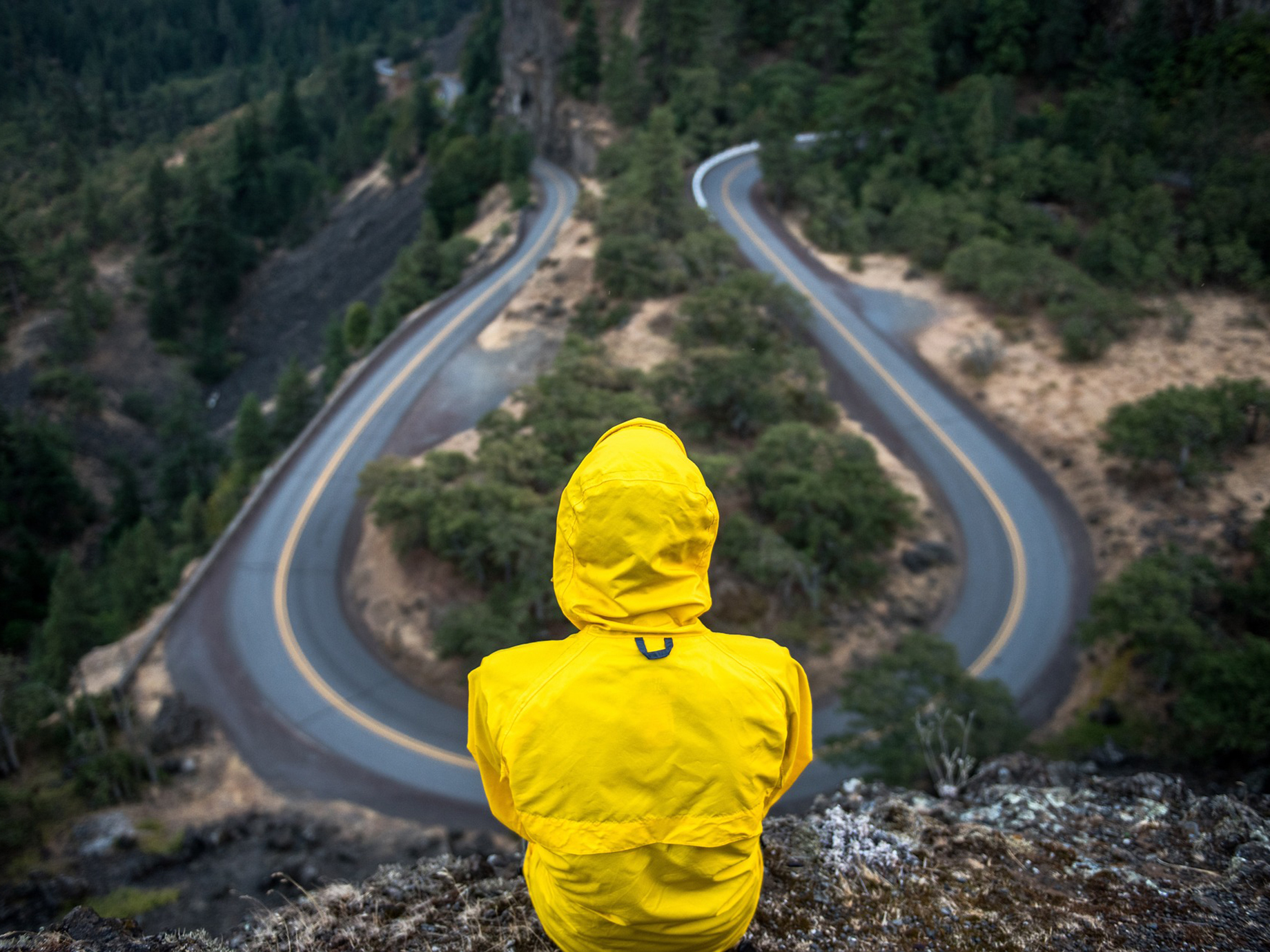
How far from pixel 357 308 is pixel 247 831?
2664cm

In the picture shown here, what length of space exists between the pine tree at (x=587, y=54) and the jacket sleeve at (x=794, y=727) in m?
52.2

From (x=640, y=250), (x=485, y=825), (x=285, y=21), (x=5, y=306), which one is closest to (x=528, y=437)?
(x=485, y=825)

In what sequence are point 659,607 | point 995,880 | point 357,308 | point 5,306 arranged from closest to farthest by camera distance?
point 659,607
point 995,880
point 357,308
point 5,306

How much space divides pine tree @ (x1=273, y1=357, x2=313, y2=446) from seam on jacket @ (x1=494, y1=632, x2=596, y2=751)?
105 ft

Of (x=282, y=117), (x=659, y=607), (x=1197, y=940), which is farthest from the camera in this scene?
(x=282, y=117)

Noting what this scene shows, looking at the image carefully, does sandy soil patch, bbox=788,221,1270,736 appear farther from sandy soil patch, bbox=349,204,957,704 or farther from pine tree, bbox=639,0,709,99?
pine tree, bbox=639,0,709,99

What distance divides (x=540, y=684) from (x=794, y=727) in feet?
3.15

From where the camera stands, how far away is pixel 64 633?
23766 millimetres

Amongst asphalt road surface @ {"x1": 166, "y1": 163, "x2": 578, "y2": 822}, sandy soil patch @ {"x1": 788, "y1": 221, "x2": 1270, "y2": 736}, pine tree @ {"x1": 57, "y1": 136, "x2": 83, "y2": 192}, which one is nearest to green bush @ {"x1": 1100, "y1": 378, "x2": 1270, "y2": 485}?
sandy soil patch @ {"x1": 788, "y1": 221, "x2": 1270, "y2": 736}

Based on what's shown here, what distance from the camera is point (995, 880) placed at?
436 centimetres

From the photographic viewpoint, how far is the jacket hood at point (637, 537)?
2529mm

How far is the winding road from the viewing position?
15.5 meters

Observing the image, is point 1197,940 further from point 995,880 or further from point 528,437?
point 528,437

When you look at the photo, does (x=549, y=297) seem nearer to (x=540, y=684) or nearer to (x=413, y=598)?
(x=413, y=598)
